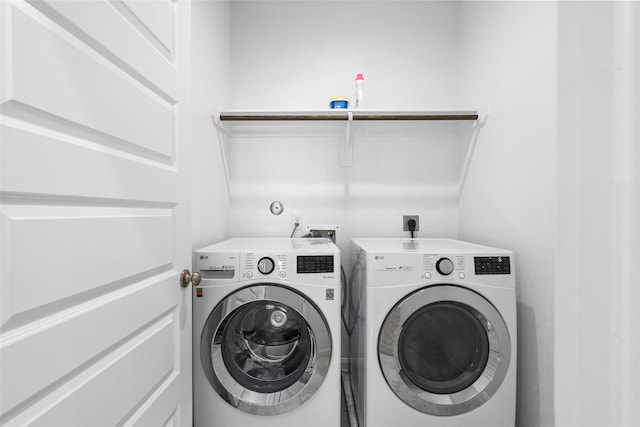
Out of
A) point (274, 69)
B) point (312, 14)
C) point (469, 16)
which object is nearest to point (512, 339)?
point (469, 16)

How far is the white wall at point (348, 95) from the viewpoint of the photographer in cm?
225

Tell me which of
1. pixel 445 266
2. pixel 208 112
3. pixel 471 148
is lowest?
pixel 445 266

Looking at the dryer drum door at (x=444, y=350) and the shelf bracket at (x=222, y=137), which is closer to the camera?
the dryer drum door at (x=444, y=350)

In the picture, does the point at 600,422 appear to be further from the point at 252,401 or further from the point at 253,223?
the point at 253,223

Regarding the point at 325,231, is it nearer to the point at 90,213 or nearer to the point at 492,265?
the point at 492,265

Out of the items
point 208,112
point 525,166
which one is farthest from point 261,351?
point 525,166

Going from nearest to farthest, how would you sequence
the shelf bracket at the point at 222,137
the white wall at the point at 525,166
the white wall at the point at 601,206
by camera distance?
the white wall at the point at 601,206 → the white wall at the point at 525,166 → the shelf bracket at the point at 222,137

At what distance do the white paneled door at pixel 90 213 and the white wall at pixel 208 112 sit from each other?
19.6 inches

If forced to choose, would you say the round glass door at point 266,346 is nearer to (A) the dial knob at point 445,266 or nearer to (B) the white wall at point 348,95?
(A) the dial knob at point 445,266

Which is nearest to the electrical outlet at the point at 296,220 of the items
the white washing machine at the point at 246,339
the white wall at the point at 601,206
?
the white washing machine at the point at 246,339

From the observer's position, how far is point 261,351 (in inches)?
58.6

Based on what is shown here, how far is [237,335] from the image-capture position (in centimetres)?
147

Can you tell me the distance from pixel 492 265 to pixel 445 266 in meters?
0.21

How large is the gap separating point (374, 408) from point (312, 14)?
2.40 meters
